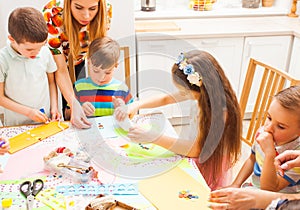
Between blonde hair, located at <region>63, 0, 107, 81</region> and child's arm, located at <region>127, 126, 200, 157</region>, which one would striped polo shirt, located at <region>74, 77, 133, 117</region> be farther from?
child's arm, located at <region>127, 126, 200, 157</region>

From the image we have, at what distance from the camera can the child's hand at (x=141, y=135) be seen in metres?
1.36

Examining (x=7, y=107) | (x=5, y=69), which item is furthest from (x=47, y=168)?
(x=5, y=69)

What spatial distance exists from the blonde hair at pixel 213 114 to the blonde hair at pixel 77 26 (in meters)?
0.53

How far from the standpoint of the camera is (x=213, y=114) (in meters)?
1.38

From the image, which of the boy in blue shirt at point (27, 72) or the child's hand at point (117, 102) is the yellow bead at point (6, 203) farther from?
the child's hand at point (117, 102)

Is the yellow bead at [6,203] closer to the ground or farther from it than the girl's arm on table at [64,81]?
closer to the ground

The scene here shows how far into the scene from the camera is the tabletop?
110cm

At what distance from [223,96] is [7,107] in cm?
89

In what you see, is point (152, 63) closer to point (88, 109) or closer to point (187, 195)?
point (88, 109)

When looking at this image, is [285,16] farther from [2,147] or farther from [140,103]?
[2,147]

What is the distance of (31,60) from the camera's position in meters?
1.65

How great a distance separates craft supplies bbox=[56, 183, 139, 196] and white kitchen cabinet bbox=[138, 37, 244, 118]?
1.46m

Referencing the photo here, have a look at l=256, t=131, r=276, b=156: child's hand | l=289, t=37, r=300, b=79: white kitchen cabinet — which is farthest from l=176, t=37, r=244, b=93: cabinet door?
l=256, t=131, r=276, b=156: child's hand

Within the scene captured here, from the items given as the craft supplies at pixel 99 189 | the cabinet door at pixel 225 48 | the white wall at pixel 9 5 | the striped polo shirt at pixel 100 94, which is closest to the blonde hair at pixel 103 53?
the striped polo shirt at pixel 100 94
